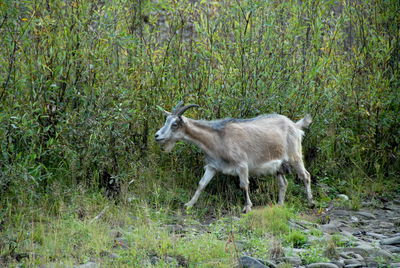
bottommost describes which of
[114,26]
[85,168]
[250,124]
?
[85,168]

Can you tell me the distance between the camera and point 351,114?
10.3 m

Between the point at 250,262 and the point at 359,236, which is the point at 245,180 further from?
the point at 250,262

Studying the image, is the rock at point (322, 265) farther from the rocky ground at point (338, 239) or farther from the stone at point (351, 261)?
the stone at point (351, 261)

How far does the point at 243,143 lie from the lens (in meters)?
8.72

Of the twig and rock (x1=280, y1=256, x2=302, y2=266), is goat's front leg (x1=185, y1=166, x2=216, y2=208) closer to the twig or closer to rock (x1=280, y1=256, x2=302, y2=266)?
the twig

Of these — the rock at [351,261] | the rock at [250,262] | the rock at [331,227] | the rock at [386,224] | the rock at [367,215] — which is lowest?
the rock at [367,215]

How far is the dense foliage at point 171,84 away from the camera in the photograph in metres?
7.60

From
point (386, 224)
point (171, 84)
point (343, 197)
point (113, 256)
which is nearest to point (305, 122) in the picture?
point (343, 197)

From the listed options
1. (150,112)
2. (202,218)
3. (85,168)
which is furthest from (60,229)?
(150,112)

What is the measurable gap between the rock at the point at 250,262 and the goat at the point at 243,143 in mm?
2556

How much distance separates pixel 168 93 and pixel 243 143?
1516mm

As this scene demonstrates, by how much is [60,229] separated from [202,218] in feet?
7.03

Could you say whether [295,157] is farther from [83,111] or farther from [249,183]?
[83,111]

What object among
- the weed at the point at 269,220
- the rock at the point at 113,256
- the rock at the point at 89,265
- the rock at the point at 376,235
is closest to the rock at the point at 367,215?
the rock at the point at 376,235
